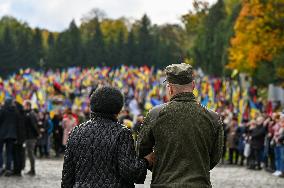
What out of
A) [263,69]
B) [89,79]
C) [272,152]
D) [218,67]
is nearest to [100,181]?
[272,152]

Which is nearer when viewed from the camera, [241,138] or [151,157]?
[151,157]

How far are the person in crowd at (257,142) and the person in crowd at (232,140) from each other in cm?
224

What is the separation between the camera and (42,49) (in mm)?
141625

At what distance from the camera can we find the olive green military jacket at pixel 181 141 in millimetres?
5227

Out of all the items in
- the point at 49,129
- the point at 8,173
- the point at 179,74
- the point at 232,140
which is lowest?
the point at 8,173

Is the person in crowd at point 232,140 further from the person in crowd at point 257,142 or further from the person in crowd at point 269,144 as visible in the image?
the person in crowd at point 269,144

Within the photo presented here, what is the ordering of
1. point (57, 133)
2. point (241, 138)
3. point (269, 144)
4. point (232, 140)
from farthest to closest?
point (57, 133)
point (232, 140)
point (241, 138)
point (269, 144)

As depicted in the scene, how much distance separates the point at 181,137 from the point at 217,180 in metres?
12.8

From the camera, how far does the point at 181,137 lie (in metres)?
5.30

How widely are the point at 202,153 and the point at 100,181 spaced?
688 mm

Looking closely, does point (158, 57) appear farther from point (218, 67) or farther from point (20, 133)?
point (20, 133)

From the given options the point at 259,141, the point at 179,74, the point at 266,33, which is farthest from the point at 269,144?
the point at 266,33

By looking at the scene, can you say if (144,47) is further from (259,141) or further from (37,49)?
(259,141)

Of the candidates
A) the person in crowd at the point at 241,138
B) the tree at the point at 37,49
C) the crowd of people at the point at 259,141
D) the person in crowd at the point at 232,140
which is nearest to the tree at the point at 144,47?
the tree at the point at 37,49
